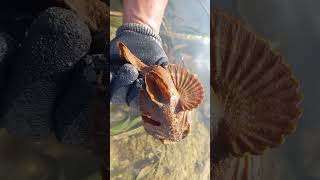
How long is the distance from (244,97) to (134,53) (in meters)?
0.23

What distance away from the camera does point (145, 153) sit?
2.56 feet

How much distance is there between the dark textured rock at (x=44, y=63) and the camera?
0.69m

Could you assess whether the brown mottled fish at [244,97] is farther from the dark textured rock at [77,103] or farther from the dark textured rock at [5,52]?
the dark textured rock at [5,52]

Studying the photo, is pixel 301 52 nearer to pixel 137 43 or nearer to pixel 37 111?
pixel 137 43

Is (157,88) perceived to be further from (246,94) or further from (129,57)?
(246,94)

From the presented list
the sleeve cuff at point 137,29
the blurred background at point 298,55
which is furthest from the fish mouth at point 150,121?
the blurred background at point 298,55

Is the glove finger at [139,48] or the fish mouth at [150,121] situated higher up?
the glove finger at [139,48]

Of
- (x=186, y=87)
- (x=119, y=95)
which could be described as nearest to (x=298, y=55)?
(x=186, y=87)

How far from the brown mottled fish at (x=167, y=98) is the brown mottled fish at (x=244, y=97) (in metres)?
0.09

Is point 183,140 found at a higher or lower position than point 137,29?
lower

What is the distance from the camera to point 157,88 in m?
0.76

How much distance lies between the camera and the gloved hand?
2.42 ft

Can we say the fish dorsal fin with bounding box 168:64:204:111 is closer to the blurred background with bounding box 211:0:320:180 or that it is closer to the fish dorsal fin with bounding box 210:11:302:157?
A: the fish dorsal fin with bounding box 210:11:302:157

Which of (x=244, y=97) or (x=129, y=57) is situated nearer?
(x=129, y=57)
